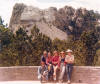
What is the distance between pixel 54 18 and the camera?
43.4 metres

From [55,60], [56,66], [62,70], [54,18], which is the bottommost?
[62,70]

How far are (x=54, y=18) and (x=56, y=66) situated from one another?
31.7 metres

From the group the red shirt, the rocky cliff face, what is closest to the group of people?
the red shirt

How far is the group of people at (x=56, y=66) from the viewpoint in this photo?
12031mm

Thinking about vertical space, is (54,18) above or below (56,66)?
above

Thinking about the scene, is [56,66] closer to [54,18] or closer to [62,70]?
[62,70]

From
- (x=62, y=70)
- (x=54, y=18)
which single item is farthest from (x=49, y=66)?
→ (x=54, y=18)

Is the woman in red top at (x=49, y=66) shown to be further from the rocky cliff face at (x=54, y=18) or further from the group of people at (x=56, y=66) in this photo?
the rocky cliff face at (x=54, y=18)

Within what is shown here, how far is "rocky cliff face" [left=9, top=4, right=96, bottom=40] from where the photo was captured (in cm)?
4197

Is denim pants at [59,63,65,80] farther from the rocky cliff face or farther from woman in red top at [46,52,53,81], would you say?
the rocky cliff face

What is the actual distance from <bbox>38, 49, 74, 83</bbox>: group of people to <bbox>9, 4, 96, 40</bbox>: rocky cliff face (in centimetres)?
2858

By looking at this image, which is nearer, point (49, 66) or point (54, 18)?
point (49, 66)

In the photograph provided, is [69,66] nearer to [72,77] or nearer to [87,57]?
[72,77]

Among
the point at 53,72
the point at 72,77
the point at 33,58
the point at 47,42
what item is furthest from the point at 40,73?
the point at 47,42
